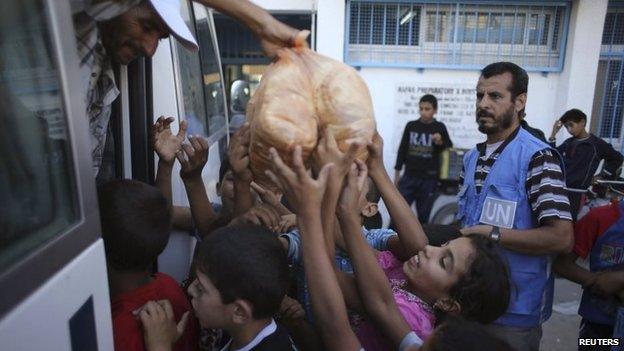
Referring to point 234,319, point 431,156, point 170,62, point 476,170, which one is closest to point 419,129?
point 431,156

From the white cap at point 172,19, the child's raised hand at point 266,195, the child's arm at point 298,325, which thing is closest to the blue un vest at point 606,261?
the child's arm at point 298,325

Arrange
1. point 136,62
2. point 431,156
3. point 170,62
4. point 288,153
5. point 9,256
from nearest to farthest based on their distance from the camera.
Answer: point 9,256 → point 288,153 → point 136,62 → point 170,62 → point 431,156

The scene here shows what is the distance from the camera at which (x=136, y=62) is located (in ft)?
6.27

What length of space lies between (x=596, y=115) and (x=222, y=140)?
5680 millimetres

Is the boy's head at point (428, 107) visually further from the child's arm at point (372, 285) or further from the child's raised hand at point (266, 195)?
the child's arm at point (372, 285)

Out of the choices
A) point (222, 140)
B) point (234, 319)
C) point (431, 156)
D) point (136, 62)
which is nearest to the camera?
point (234, 319)

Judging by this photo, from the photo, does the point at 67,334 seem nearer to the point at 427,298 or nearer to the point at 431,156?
the point at 427,298

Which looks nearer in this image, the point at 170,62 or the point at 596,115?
the point at 170,62

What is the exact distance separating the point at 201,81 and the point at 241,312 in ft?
7.04

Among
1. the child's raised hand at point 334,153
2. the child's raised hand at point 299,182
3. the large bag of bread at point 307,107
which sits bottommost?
the child's raised hand at point 299,182

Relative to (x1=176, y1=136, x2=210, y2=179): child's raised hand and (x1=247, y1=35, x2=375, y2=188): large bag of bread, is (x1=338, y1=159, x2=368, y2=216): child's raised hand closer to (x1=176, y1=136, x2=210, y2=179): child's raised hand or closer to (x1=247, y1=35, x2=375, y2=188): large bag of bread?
(x1=247, y1=35, x2=375, y2=188): large bag of bread

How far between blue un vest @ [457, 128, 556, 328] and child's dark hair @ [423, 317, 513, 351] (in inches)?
42.3

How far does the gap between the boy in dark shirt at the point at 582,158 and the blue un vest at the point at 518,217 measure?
310 centimetres

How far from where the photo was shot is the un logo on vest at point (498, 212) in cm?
213
